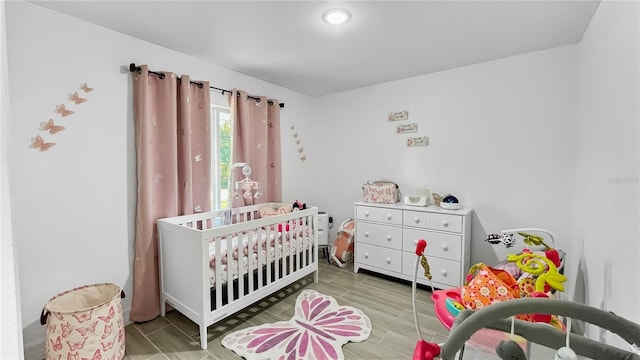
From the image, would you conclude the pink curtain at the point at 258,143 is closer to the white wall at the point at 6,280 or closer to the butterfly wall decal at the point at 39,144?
the butterfly wall decal at the point at 39,144

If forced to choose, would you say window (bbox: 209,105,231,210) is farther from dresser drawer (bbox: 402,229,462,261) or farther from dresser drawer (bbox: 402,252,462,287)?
dresser drawer (bbox: 402,252,462,287)

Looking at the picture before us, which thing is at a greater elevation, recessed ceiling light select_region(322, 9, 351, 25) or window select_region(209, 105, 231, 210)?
recessed ceiling light select_region(322, 9, 351, 25)

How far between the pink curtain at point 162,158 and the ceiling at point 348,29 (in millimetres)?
276

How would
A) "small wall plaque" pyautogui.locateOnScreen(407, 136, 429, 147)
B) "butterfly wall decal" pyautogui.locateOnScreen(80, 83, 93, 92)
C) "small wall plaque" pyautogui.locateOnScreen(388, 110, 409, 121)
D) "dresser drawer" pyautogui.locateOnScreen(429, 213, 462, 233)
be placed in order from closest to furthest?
"butterfly wall decal" pyautogui.locateOnScreen(80, 83, 93, 92) < "dresser drawer" pyautogui.locateOnScreen(429, 213, 462, 233) < "small wall plaque" pyautogui.locateOnScreen(407, 136, 429, 147) < "small wall plaque" pyautogui.locateOnScreen(388, 110, 409, 121)

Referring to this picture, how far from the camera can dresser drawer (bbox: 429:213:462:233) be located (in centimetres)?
250

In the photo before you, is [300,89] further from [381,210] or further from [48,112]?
[48,112]

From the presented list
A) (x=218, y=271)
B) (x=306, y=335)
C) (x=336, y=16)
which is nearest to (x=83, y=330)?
(x=218, y=271)

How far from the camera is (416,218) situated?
8.95 ft

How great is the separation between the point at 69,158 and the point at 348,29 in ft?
7.04

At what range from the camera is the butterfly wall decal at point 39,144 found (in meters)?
1.70

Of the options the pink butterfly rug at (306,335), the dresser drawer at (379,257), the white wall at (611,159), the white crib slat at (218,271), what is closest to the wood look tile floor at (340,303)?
the pink butterfly rug at (306,335)

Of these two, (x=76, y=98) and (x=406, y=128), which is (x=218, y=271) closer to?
(x=76, y=98)

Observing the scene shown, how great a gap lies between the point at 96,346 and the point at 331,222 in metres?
2.74

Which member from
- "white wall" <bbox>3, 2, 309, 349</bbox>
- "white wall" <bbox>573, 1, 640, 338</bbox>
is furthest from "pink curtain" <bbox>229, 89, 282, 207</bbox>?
"white wall" <bbox>573, 1, 640, 338</bbox>
